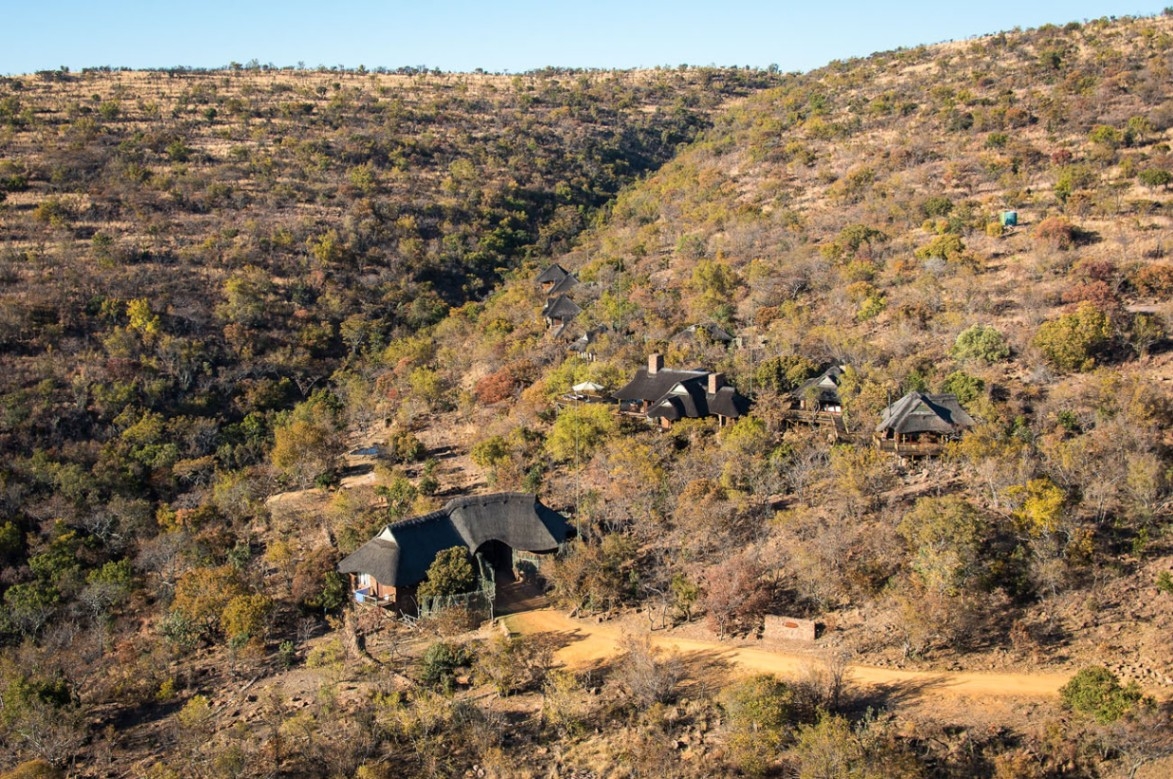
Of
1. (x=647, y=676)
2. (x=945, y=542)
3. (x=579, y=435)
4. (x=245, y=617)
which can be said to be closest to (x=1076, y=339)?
(x=945, y=542)

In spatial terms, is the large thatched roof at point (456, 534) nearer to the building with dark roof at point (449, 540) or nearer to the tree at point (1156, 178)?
the building with dark roof at point (449, 540)

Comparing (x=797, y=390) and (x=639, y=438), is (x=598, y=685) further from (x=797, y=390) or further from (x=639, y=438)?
(x=797, y=390)

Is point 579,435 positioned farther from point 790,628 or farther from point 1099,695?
point 1099,695

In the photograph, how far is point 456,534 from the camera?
23.8m

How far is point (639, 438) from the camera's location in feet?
96.9

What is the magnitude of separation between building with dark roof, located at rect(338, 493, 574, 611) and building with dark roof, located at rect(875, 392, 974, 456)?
10.8m

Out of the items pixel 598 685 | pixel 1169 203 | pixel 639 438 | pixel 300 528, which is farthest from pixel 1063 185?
pixel 300 528

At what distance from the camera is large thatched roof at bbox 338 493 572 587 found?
892 inches

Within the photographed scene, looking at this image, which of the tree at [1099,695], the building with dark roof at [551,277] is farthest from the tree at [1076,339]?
the building with dark roof at [551,277]

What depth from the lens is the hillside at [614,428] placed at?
17875mm

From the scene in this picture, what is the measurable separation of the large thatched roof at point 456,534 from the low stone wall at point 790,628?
6606mm

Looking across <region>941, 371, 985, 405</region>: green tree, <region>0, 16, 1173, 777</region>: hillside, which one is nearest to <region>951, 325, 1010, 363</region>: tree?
<region>0, 16, 1173, 777</region>: hillside

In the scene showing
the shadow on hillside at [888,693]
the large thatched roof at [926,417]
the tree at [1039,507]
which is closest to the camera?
the shadow on hillside at [888,693]

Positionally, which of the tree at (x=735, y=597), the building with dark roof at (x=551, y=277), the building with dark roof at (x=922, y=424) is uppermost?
the building with dark roof at (x=551, y=277)
